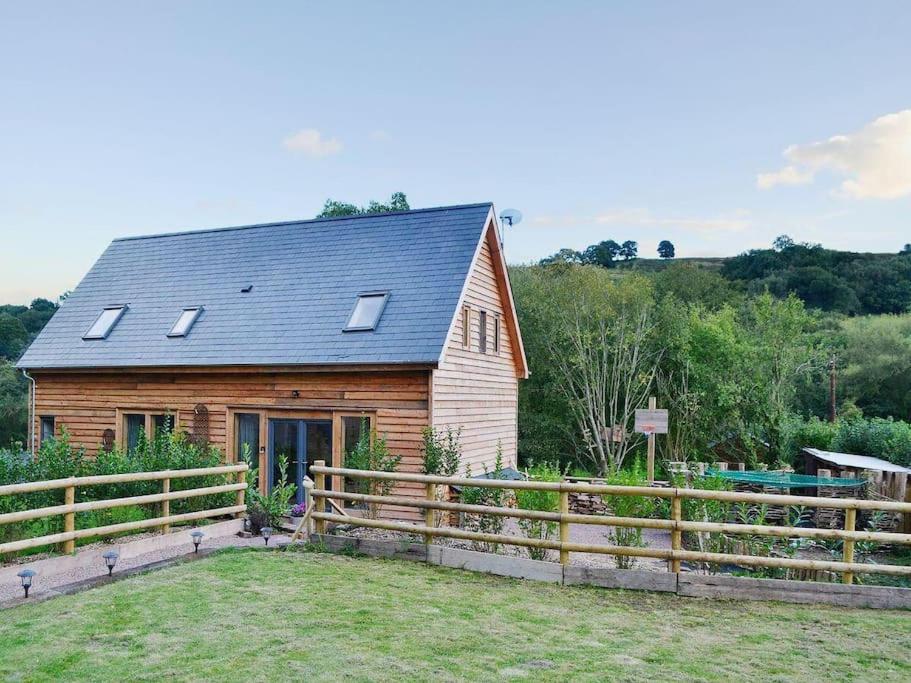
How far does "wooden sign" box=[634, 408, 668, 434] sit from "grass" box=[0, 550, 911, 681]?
9695 millimetres

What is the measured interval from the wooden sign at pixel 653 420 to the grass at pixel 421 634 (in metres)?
9.69

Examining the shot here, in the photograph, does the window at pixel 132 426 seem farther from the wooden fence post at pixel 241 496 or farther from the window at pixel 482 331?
the window at pixel 482 331

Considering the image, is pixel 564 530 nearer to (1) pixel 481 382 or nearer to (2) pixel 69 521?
(2) pixel 69 521

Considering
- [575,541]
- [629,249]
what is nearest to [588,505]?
[575,541]

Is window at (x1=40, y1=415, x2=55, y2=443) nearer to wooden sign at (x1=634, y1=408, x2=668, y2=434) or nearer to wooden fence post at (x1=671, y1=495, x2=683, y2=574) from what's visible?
wooden sign at (x1=634, y1=408, x2=668, y2=434)

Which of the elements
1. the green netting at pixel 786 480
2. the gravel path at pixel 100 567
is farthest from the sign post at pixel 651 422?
the gravel path at pixel 100 567

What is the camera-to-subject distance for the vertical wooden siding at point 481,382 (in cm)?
1377

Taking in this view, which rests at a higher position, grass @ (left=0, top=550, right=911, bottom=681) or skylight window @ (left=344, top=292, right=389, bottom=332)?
skylight window @ (left=344, top=292, right=389, bottom=332)

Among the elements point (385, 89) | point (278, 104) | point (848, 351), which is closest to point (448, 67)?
point (385, 89)

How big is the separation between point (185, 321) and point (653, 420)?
10.8 metres

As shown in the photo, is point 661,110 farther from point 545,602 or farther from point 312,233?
point 545,602

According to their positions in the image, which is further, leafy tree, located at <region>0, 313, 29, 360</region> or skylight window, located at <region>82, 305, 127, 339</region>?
leafy tree, located at <region>0, 313, 29, 360</region>

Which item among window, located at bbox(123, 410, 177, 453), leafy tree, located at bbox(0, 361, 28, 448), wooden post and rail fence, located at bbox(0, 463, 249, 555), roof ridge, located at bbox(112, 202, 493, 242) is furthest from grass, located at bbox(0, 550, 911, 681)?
leafy tree, located at bbox(0, 361, 28, 448)

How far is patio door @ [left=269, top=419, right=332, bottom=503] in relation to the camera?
13.8 meters
